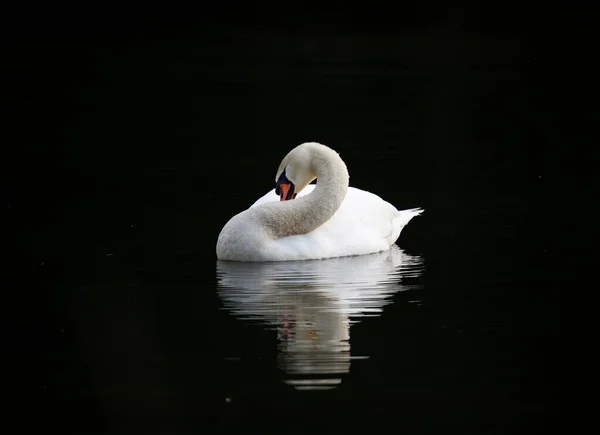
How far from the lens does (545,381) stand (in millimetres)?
8055

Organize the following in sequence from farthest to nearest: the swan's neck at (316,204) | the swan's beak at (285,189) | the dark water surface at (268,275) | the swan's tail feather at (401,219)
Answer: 1. the swan's tail feather at (401,219)
2. the swan's beak at (285,189)
3. the swan's neck at (316,204)
4. the dark water surface at (268,275)

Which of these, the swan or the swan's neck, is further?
the swan's neck

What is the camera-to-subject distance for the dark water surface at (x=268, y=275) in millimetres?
7703

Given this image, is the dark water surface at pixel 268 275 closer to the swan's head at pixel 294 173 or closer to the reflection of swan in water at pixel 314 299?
the reflection of swan in water at pixel 314 299

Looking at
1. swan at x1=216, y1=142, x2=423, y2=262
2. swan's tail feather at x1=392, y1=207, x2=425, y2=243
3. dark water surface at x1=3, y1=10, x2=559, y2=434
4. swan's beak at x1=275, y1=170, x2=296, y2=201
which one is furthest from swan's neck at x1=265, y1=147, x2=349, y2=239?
swan's tail feather at x1=392, y1=207, x2=425, y2=243

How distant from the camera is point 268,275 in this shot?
11.0 meters

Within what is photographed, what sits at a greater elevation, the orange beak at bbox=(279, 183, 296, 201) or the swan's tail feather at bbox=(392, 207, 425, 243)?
the orange beak at bbox=(279, 183, 296, 201)

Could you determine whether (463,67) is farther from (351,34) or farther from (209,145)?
(209,145)

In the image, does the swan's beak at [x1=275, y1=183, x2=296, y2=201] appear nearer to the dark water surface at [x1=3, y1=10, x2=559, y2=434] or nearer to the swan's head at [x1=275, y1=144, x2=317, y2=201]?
the swan's head at [x1=275, y1=144, x2=317, y2=201]

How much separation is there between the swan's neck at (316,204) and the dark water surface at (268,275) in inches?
15.2

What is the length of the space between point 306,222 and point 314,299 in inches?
66.6

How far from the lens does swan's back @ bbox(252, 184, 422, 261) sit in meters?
11.6

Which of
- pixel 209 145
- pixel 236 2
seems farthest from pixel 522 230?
pixel 236 2

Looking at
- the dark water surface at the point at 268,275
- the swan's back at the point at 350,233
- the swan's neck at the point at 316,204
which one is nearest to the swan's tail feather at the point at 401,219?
the swan's back at the point at 350,233
